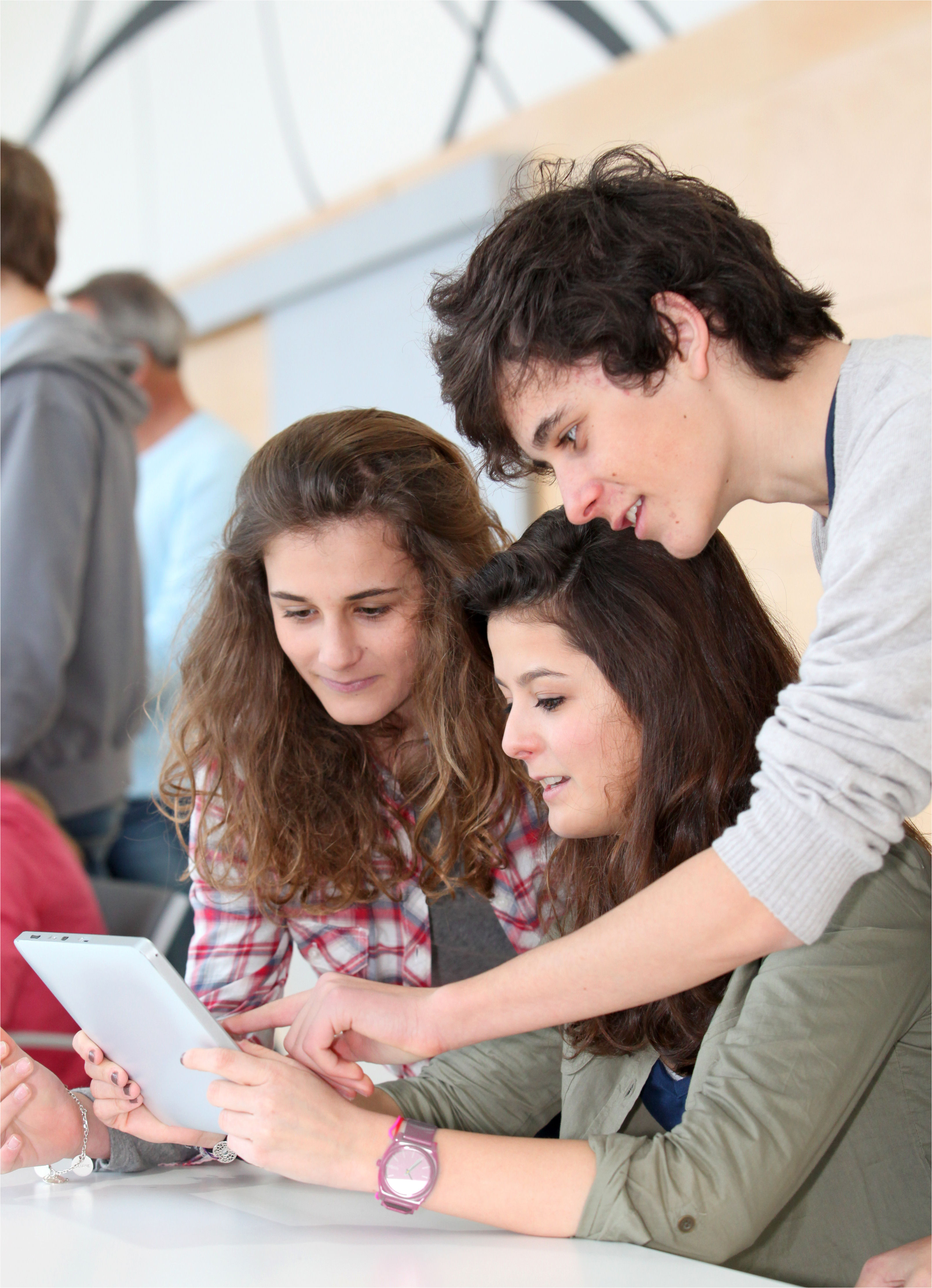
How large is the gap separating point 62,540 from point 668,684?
123 centimetres

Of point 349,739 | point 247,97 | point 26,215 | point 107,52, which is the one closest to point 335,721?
point 349,739

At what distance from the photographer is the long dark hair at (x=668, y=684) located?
114 cm

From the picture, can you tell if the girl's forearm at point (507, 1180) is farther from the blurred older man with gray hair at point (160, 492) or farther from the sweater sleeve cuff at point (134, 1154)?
the blurred older man with gray hair at point (160, 492)

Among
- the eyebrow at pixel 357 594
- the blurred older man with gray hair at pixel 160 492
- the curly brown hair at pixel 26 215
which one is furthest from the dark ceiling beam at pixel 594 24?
the eyebrow at pixel 357 594

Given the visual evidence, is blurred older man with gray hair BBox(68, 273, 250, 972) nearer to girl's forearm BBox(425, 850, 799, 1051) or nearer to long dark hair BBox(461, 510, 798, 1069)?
long dark hair BBox(461, 510, 798, 1069)

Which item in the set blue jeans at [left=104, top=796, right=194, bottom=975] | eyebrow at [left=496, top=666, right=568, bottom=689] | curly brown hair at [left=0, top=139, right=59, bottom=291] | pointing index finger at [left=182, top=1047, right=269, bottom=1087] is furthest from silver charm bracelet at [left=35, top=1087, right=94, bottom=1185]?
curly brown hair at [left=0, top=139, right=59, bottom=291]

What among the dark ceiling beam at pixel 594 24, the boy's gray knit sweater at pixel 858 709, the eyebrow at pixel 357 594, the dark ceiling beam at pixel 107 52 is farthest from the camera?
the dark ceiling beam at pixel 107 52

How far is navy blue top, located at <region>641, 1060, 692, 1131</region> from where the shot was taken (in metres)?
1.16

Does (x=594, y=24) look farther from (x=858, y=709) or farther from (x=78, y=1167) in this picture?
(x=78, y=1167)

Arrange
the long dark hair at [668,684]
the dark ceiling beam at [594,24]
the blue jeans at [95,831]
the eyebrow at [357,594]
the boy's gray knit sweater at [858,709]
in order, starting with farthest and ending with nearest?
the dark ceiling beam at [594,24], the blue jeans at [95,831], the eyebrow at [357,594], the long dark hair at [668,684], the boy's gray knit sweater at [858,709]

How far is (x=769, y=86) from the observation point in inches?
94.2

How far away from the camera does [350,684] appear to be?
1.37 metres

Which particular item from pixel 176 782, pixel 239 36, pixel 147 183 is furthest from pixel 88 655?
pixel 147 183

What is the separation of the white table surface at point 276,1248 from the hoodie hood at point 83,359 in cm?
132
